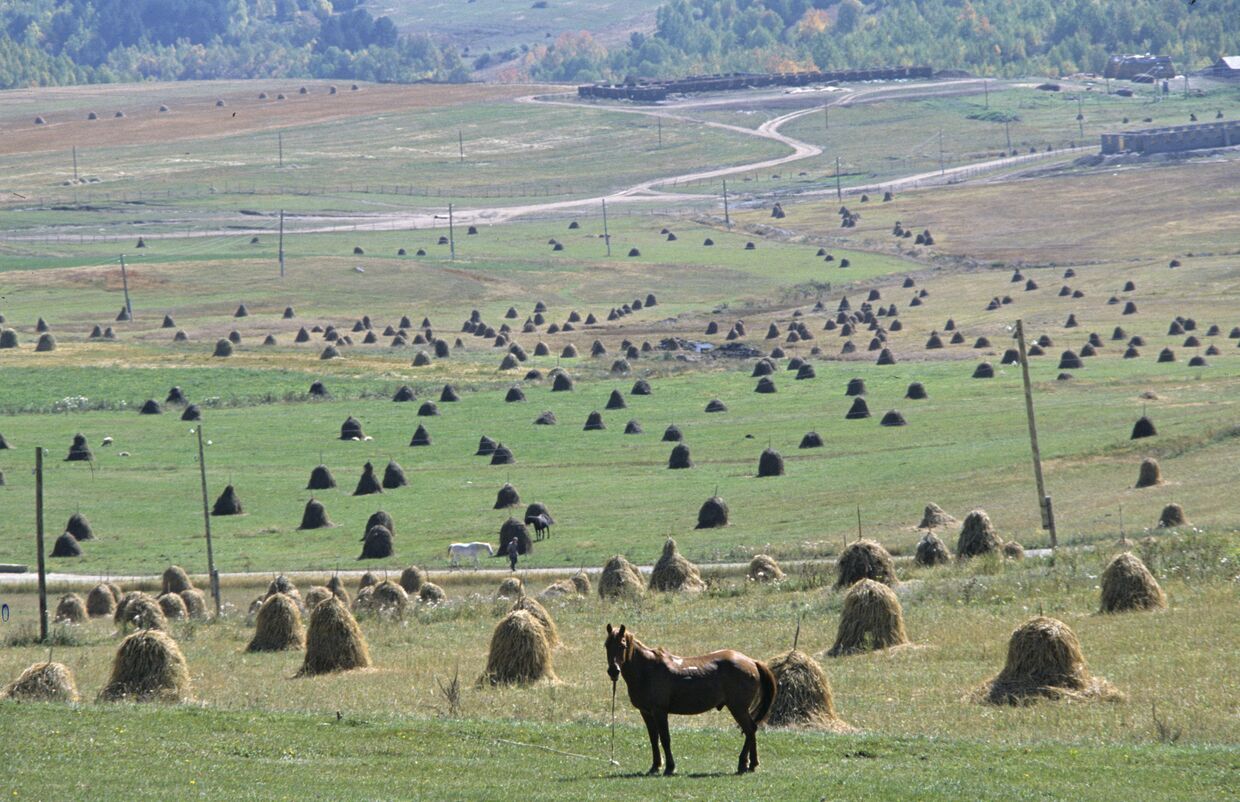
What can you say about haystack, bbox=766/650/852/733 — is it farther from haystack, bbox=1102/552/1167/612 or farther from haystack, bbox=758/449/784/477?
haystack, bbox=758/449/784/477

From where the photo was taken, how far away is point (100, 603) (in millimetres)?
48750

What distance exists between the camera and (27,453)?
3302 inches

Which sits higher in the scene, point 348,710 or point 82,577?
point 348,710

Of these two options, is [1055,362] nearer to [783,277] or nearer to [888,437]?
[888,437]

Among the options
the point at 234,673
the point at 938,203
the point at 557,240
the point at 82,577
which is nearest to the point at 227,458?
the point at 82,577

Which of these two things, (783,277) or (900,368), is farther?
(783,277)

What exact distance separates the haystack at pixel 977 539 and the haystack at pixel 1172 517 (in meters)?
7.45

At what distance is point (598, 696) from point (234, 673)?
870cm

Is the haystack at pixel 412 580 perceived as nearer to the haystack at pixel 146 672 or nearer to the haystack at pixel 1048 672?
the haystack at pixel 146 672

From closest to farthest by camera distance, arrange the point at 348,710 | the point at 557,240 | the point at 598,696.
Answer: the point at 348,710
the point at 598,696
the point at 557,240

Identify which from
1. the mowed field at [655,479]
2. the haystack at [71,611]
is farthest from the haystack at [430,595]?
the haystack at [71,611]

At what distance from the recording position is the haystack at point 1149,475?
190 feet

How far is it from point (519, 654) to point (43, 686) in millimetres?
7482

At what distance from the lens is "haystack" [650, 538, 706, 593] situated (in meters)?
43.2
